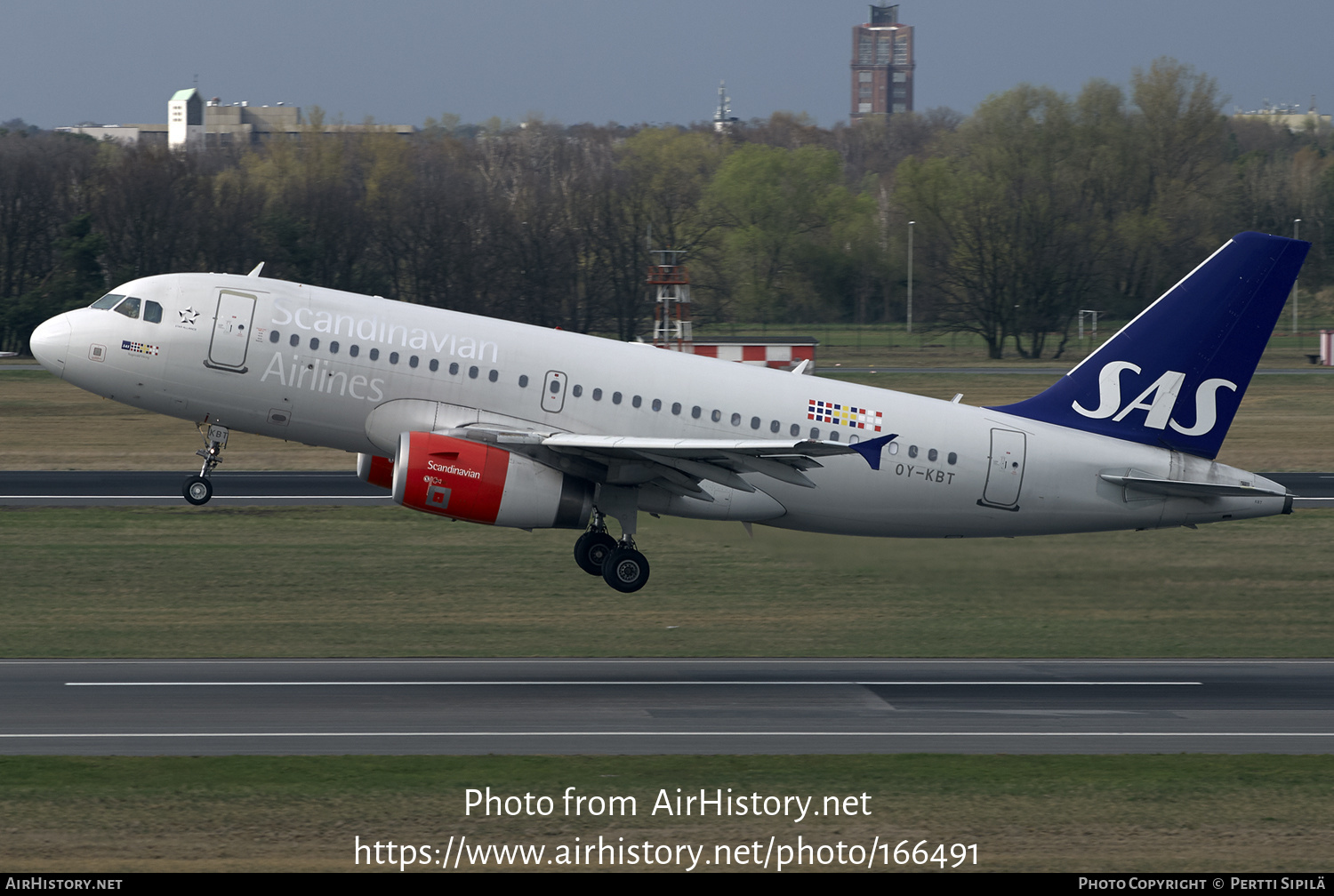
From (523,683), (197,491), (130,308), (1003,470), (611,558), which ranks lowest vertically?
(523,683)

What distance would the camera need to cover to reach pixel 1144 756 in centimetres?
2250

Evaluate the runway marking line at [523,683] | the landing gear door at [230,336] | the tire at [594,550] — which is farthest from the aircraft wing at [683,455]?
the landing gear door at [230,336]

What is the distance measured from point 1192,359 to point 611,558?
13276 millimetres

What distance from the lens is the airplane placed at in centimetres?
2944

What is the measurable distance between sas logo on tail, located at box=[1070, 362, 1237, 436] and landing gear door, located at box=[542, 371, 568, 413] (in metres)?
11.7

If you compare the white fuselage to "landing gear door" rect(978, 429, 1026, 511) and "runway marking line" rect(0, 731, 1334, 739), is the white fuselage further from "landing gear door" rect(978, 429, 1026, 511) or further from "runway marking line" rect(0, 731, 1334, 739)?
"runway marking line" rect(0, 731, 1334, 739)

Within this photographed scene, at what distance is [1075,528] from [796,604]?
6822 mm

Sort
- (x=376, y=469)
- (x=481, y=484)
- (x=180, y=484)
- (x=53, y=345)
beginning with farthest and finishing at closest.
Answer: (x=180, y=484), (x=376, y=469), (x=53, y=345), (x=481, y=484)

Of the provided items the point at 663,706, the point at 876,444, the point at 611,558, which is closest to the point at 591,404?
the point at 611,558

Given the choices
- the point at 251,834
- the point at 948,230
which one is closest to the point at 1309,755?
the point at 251,834

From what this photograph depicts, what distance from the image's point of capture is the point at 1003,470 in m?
31.5

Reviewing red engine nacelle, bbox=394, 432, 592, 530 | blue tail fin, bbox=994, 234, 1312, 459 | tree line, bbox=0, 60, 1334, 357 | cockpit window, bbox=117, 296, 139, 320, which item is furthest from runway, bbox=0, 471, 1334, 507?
tree line, bbox=0, 60, 1334, 357

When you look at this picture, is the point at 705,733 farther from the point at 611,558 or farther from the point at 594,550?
the point at 594,550
